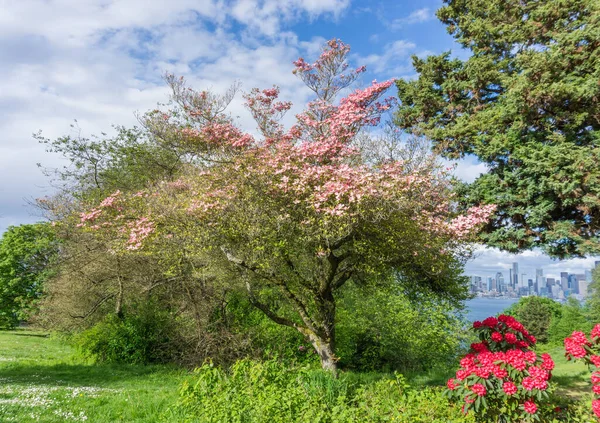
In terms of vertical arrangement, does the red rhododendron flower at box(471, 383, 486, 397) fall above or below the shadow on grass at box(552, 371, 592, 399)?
above

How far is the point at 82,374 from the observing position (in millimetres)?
10820

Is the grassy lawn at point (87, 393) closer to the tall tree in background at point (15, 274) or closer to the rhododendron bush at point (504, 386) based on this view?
the rhododendron bush at point (504, 386)

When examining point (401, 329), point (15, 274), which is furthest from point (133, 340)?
point (15, 274)

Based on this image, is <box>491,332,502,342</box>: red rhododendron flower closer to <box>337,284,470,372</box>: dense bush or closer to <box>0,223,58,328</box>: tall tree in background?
<box>337,284,470,372</box>: dense bush

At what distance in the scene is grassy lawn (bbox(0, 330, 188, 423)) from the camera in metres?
5.95

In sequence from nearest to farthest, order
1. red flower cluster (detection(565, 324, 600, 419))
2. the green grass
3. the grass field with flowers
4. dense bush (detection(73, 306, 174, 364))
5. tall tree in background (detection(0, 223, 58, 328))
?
red flower cluster (detection(565, 324, 600, 419)) < the grass field with flowers < the green grass < dense bush (detection(73, 306, 174, 364)) < tall tree in background (detection(0, 223, 58, 328))

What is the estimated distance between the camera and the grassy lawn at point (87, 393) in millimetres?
5945

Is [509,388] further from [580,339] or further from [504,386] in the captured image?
[580,339]

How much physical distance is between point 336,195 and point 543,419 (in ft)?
14.9

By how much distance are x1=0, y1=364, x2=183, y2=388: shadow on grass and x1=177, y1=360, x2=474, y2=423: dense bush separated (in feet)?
16.8

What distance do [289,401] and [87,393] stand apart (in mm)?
5112

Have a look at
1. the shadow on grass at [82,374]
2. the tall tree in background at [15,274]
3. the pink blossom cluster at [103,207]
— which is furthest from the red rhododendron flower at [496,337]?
the tall tree in background at [15,274]

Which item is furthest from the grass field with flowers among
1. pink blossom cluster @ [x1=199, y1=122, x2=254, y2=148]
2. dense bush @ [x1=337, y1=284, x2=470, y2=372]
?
pink blossom cluster @ [x1=199, y1=122, x2=254, y2=148]

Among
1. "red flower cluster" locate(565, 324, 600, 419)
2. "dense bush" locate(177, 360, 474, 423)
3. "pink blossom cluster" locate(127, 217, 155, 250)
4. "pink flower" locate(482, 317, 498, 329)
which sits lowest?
"dense bush" locate(177, 360, 474, 423)
